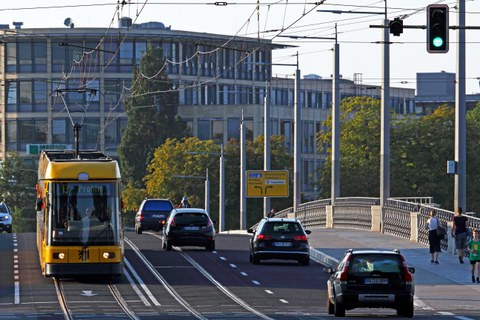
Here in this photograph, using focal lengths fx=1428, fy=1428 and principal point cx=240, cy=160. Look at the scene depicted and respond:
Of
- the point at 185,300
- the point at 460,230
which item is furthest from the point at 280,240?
the point at 185,300

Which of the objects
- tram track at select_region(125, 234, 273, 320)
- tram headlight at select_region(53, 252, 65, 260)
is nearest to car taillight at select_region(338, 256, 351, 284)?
tram track at select_region(125, 234, 273, 320)

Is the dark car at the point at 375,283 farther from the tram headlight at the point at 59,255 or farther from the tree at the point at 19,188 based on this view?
the tree at the point at 19,188

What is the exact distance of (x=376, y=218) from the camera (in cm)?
5956

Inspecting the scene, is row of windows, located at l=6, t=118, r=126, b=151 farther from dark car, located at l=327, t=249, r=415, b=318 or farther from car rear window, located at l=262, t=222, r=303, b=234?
dark car, located at l=327, t=249, r=415, b=318

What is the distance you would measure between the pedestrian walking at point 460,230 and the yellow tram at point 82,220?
1024cm

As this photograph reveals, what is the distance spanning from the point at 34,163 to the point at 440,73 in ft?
195

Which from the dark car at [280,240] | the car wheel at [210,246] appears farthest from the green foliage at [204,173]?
the dark car at [280,240]

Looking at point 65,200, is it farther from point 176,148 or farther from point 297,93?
point 176,148

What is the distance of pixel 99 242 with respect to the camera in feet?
114

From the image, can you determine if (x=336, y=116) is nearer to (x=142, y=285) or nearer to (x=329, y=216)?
(x=329, y=216)

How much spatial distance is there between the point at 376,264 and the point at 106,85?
343 feet

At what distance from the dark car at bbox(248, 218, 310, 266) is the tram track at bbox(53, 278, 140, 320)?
7105 mm

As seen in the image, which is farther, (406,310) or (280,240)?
(280,240)

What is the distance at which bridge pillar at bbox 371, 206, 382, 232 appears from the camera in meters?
58.5
